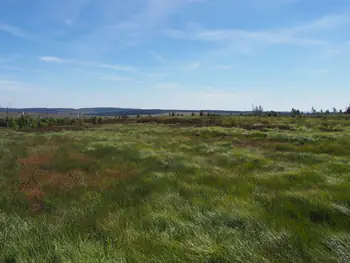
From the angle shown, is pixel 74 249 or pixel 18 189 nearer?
pixel 74 249

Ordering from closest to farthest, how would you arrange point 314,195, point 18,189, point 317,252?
1. point 317,252
2. point 314,195
3. point 18,189

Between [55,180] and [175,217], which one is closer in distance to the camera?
[175,217]

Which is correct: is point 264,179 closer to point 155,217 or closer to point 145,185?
point 145,185

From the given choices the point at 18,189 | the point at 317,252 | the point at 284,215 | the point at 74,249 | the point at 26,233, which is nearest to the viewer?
the point at 317,252

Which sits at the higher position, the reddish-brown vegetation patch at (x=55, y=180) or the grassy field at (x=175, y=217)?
the grassy field at (x=175, y=217)

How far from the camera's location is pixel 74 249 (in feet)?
14.0

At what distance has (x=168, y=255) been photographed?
162 inches

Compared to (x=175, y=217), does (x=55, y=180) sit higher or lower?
lower

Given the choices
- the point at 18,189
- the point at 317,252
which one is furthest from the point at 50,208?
the point at 317,252

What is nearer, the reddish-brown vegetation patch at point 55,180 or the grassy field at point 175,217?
the grassy field at point 175,217

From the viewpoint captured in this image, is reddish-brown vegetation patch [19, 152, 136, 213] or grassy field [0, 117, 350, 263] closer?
grassy field [0, 117, 350, 263]

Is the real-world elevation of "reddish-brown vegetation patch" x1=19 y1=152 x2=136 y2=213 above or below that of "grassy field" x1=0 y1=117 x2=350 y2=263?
below

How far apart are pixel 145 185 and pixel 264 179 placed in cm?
390

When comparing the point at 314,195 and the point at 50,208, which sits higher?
the point at 314,195
